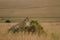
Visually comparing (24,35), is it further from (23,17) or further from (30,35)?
(23,17)

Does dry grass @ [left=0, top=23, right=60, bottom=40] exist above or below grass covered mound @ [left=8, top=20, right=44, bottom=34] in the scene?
below

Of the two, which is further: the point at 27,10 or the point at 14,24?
the point at 27,10

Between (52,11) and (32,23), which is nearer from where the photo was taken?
(32,23)

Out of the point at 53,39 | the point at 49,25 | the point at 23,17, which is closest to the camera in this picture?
the point at 53,39

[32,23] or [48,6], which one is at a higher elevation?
[48,6]

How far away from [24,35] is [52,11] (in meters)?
0.33

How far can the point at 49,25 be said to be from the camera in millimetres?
1188

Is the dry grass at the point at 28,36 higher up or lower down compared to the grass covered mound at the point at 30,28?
lower down

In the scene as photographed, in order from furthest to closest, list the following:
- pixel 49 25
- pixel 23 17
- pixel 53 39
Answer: pixel 23 17 < pixel 49 25 < pixel 53 39

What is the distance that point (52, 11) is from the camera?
4.27ft

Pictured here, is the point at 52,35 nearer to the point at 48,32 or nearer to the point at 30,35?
the point at 48,32

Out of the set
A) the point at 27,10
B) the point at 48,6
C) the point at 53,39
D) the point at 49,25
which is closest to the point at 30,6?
the point at 27,10

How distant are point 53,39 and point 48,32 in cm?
7

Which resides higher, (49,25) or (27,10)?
(27,10)
